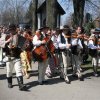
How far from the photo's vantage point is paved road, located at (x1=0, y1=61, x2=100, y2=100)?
10.7 meters

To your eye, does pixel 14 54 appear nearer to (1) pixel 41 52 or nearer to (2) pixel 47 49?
(1) pixel 41 52

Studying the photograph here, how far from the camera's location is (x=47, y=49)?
12.5 m

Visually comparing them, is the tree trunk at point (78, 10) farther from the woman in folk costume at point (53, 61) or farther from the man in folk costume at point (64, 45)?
the man in folk costume at point (64, 45)

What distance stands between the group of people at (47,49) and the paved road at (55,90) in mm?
270

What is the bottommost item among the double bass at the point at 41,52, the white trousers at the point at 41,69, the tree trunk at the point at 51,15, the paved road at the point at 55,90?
the paved road at the point at 55,90

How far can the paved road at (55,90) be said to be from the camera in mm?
10658

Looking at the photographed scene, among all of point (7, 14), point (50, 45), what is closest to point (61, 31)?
point (50, 45)

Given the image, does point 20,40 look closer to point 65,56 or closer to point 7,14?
point 65,56

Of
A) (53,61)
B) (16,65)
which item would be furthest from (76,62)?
(16,65)

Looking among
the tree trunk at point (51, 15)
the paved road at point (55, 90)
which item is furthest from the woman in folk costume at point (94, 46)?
the tree trunk at point (51, 15)

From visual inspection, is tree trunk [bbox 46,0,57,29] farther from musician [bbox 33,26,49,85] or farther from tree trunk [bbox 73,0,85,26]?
tree trunk [bbox 73,0,85,26]

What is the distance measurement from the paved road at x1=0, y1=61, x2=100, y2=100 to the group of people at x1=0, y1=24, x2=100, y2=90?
10.6 inches

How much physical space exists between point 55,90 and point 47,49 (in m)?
1.53

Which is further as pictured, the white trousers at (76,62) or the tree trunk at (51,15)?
the tree trunk at (51,15)
